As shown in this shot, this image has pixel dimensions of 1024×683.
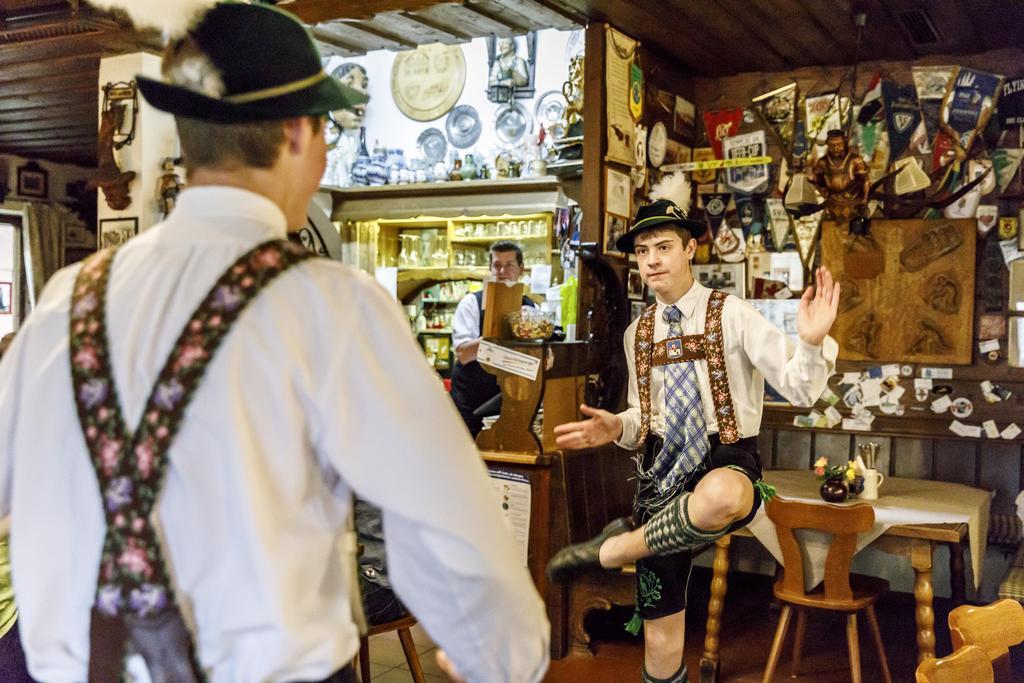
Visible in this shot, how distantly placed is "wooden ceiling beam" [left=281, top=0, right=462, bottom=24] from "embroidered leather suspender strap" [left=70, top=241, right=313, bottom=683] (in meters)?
3.55

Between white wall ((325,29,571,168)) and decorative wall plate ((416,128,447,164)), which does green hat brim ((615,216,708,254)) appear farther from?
decorative wall plate ((416,128,447,164))

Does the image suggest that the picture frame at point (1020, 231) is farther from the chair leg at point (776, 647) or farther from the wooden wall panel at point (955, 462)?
the chair leg at point (776, 647)

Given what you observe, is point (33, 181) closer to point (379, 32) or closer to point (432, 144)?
point (432, 144)

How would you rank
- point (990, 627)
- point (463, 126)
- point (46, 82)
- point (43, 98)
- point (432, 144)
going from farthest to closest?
1. point (432, 144)
2. point (463, 126)
3. point (43, 98)
4. point (46, 82)
5. point (990, 627)

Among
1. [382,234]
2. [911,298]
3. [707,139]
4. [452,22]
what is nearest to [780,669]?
[911,298]

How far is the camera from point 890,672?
4.36 meters

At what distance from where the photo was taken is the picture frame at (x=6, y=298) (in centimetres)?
911

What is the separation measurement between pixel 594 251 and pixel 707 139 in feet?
4.49

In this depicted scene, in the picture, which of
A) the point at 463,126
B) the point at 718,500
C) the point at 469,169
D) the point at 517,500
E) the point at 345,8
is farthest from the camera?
the point at 463,126

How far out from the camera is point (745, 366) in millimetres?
3510

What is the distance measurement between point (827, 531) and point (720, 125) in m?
2.79

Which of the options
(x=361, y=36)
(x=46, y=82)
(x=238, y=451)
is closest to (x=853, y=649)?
(x=238, y=451)

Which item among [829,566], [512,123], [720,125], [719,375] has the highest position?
[512,123]

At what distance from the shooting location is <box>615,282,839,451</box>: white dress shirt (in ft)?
10.6
